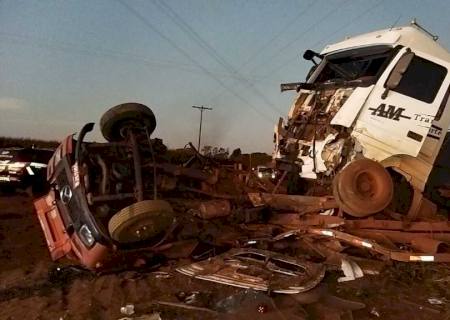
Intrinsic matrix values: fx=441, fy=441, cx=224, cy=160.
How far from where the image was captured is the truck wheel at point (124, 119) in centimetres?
572

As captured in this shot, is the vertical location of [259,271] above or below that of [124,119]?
below

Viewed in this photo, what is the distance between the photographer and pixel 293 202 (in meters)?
6.20

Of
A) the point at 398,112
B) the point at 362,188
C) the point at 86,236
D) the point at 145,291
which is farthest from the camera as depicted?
the point at 398,112

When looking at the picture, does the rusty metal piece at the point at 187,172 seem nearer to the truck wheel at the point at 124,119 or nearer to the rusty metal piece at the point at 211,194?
the rusty metal piece at the point at 211,194

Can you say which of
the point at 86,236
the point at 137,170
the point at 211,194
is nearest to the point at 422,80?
the point at 211,194

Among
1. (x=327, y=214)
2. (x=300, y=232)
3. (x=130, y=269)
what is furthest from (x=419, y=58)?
(x=130, y=269)

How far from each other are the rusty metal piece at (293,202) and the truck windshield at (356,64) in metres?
1.97

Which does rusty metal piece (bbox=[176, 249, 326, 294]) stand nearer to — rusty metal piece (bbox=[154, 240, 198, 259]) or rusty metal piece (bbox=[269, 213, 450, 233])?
rusty metal piece (bbox=[154, 240, 198, 259])

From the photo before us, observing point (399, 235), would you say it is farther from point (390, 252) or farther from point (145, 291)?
point (145, 291)

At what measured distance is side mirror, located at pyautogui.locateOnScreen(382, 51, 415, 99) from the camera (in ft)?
20.3

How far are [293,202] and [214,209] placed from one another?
48.0 inches

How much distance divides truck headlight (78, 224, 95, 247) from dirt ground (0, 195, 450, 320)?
1.41ft

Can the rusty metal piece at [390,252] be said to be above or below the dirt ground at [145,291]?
above

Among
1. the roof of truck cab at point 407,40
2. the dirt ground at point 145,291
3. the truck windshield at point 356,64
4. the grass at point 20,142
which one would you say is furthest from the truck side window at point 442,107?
the grass at point 20,142
